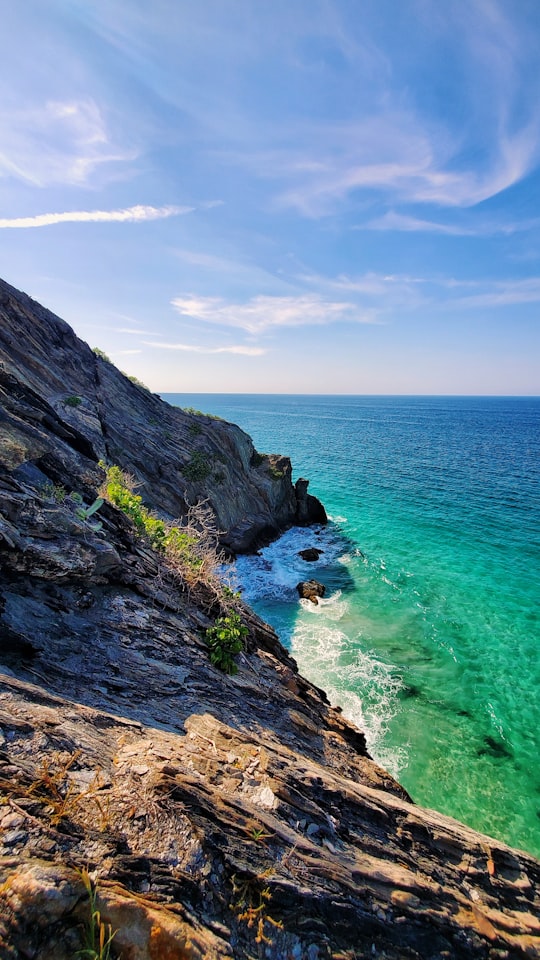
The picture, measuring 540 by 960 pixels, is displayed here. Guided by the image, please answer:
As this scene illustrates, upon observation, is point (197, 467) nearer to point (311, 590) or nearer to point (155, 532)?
point (311, 590)

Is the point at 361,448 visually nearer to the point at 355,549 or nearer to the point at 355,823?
the point at 355,549

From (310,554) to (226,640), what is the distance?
2446 centimetres

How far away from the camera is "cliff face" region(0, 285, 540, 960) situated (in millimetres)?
4570

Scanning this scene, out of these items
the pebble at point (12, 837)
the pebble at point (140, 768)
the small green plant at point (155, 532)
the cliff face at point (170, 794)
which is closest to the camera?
the pebble at point (12, 837)

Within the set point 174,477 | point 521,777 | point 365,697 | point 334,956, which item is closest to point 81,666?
point 334,956

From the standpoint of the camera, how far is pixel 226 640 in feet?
38.9

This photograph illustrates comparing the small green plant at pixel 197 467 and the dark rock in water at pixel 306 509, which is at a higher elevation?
the small green plant at pixel 197 467

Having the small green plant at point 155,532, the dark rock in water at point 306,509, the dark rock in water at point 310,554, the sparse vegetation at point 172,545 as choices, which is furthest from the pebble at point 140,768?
the dark rock in water at point 306,509

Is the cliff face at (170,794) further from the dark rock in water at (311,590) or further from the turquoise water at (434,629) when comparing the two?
the dark rock in water at (311,590)

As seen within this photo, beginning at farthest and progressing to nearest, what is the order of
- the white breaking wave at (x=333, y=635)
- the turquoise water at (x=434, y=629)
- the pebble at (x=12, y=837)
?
the white breaking wave at (x=333, y=635) → the turquoise water at (x=434, y=629) → the pebble at (x=12, y=837)

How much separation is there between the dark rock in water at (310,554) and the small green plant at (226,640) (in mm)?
Result: 23043

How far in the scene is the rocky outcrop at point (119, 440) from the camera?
41.2 feet

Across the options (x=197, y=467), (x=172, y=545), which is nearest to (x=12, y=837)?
(x=172, y=545)

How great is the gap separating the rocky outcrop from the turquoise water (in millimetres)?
4667
